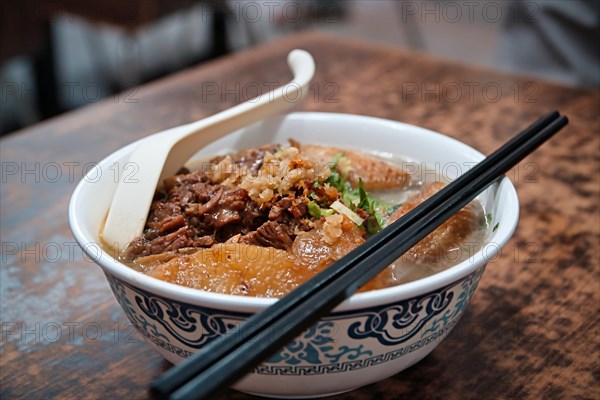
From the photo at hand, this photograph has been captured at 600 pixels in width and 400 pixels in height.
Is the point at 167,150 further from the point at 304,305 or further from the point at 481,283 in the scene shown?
the point at 481,283

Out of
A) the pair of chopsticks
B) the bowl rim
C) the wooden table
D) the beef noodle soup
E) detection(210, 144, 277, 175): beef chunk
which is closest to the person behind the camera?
the pair of chopsticks

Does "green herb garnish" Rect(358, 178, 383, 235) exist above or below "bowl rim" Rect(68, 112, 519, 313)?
below

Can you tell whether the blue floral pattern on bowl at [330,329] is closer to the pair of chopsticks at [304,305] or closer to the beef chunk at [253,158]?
the pair of chopsticks at [304,305]

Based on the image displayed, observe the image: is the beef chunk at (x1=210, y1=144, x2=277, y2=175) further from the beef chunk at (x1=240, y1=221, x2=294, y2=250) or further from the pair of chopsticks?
the pair of chopsticks

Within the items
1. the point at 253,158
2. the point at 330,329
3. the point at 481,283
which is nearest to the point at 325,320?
the point at 330,329

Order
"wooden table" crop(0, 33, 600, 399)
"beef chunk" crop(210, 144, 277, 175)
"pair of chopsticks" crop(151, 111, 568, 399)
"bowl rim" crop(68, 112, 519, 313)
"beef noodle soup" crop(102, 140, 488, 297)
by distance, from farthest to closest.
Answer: "beef chunk" crop(210, 144, 277, 175) → "wooden table" crop(0, 33, 600, 399) → "beef noodle soup" crop(102, 140, 488, 297) → "bowl rim" crop(68, 112, 519, 313) → "pair of chopsticks" crop(151, 111, 568, 399)

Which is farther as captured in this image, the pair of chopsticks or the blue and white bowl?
the blue and white bowl

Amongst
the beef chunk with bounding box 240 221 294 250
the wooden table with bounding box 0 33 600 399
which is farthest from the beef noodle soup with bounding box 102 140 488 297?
the wooden table with bounding box 0 33 600 399
